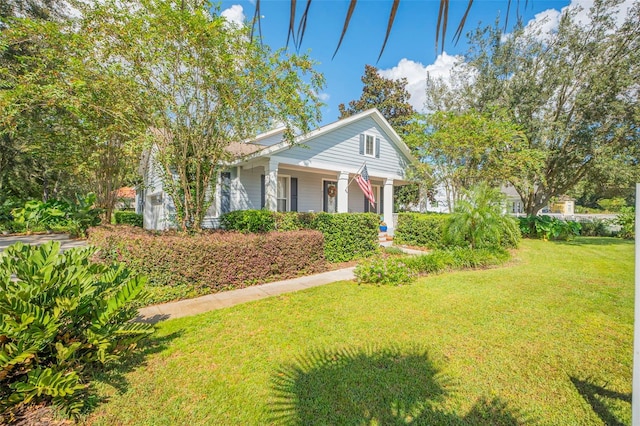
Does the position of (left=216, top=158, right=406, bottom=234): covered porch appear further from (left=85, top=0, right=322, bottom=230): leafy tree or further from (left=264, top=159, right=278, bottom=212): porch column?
(left=85, top=0, right=322, bottom=230): leafy tree

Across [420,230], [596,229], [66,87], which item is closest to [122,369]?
[66,87]

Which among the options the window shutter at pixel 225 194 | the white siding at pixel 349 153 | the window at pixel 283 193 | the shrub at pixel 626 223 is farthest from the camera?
the shrub at pixel 626 223

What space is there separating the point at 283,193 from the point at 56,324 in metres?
10.8

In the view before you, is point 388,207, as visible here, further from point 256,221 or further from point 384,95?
point 384,95

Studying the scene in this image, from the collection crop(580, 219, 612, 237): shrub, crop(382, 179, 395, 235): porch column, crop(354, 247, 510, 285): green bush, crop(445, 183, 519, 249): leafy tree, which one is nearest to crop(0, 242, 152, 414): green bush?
crop(354, 247, 510, 285): green bush

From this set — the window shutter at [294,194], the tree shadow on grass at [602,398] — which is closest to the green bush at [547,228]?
the window shutter at [294,194]

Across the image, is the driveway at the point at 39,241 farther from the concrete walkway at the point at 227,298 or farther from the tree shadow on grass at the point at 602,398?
the tree shadow on grass at the point at 602,398

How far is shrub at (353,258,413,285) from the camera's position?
6230mm

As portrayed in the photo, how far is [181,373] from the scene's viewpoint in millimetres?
2996

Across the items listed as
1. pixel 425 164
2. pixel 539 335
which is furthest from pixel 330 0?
pixel 425 164

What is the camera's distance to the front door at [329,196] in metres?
14.7

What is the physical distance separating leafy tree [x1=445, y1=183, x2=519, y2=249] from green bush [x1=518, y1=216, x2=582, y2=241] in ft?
22.8

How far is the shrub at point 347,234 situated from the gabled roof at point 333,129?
267 cm

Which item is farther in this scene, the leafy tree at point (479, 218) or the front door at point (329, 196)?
the front door at point (329, 196)
